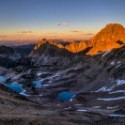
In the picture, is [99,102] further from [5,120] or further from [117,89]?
[5,120]

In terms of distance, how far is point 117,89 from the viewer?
16962cm

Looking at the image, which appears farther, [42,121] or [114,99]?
[114,99]

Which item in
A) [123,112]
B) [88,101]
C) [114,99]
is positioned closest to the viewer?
[123,112]

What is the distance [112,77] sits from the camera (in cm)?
19650

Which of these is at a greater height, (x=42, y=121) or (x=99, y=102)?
(x=42, y=121)

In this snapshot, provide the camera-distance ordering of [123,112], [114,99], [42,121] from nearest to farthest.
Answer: [42,121] → [123,112] → [114,99]

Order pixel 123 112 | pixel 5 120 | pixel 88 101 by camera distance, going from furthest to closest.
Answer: pixel 88 101 → pixel 123 112 → pixel 5 120

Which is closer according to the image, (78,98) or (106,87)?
(78,98)

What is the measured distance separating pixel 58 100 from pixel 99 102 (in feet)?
104

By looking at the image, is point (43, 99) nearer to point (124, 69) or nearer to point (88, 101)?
point (88, 101)

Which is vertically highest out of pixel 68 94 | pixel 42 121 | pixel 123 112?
pixel 42 121

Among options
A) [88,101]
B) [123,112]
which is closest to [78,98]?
[88,101]

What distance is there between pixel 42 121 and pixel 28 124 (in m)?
3.68

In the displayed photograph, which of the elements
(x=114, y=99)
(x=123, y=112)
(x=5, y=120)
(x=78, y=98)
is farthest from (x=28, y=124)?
(x=78, y=98)
